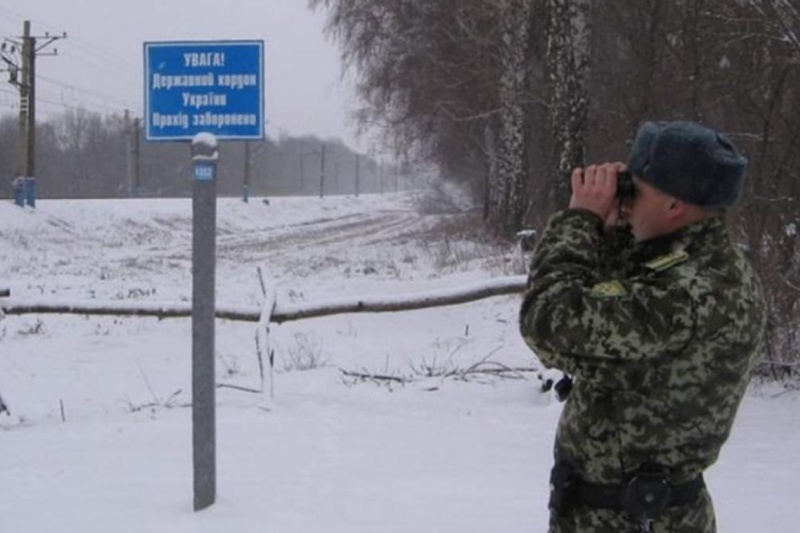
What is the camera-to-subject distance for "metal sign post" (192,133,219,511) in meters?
4.34

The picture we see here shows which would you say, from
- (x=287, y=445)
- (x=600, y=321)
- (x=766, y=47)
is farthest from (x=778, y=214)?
(x=600, y=321)

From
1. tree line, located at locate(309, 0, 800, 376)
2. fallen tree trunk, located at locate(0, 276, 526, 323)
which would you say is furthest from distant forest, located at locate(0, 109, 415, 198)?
fallen tree trunk, located at locate(0, 276, 526, 323)

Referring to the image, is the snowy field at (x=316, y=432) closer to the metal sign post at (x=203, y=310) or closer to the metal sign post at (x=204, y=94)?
the metal sign post at (x=203, y=310)

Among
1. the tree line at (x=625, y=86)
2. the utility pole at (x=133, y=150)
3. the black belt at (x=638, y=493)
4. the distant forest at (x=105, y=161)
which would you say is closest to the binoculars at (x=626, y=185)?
the black belt at (x=638, y=493)

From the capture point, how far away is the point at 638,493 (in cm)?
212

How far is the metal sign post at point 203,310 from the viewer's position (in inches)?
171

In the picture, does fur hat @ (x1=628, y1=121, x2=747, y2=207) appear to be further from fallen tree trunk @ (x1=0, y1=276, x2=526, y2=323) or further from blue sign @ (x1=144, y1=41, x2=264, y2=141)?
fallen tree trunk @ (x1=0, y1=276, x2=526, y2=323)

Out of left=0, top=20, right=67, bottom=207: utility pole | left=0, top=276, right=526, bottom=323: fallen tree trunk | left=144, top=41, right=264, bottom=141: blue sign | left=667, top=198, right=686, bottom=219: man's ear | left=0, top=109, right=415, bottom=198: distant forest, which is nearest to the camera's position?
left=667, top=198, right=686, bottom=219: man's ear

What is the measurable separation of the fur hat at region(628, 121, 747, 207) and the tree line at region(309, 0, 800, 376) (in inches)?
219

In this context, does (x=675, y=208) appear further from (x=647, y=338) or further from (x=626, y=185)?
(x=647, y=338)

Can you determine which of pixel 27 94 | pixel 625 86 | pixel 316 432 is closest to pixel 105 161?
pixel 27 94

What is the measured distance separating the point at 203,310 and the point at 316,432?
1.88 m

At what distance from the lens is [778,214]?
24.5 feet

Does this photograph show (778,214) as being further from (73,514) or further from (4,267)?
(4,267)
